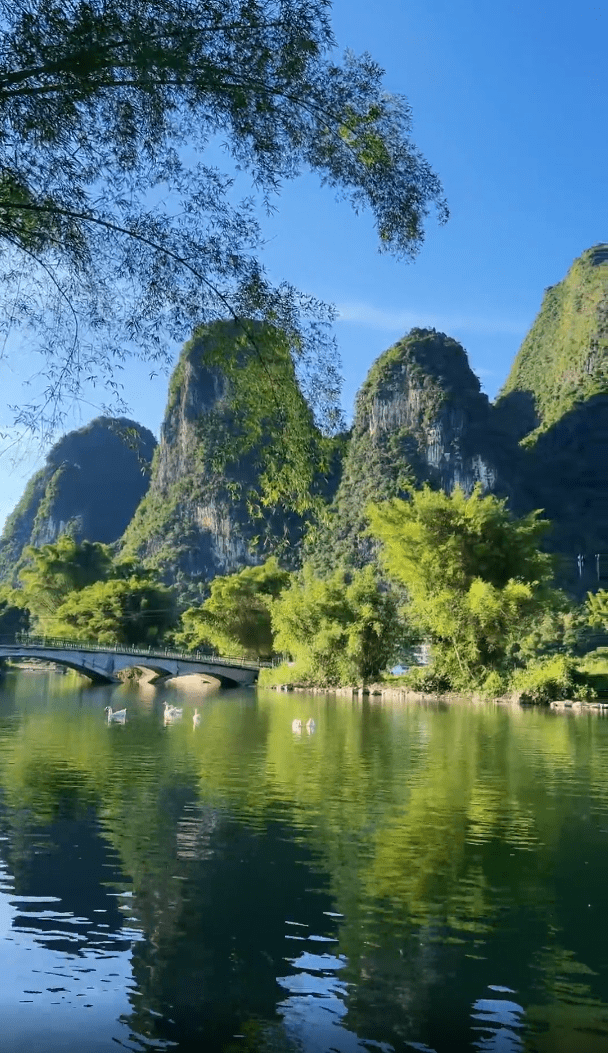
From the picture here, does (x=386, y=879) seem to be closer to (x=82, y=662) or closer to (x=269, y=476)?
(x=269, y=476)

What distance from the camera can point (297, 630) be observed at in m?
43.5

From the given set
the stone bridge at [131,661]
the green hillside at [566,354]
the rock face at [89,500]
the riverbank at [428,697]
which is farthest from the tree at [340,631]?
the rock face at [89,500]

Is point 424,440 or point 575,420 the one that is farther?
point 575,420

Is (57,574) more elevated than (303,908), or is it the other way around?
(57,574)

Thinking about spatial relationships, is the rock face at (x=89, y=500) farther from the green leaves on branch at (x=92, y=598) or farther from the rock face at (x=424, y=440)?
the green leaves on branch at (x=92, y=598)

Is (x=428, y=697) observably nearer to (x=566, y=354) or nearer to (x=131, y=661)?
(x=131, y=661)

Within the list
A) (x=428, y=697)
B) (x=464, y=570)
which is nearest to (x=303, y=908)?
(x=464, y=570)

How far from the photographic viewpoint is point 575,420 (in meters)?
106

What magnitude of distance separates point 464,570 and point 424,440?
71.3m

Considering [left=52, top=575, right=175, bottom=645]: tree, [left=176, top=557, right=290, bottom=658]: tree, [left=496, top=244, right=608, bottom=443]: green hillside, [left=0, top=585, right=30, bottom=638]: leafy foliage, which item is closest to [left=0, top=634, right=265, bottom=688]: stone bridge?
[left=176, top=557, right=290, bottom=658]: tree

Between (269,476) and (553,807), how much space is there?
6.74 m

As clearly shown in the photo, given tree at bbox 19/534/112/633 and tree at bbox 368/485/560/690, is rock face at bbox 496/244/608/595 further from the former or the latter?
tree at bbox 368/485/560/690

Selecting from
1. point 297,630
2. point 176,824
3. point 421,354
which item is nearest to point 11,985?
point 176,824

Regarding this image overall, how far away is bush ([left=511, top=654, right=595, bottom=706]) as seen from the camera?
31.5 meters
